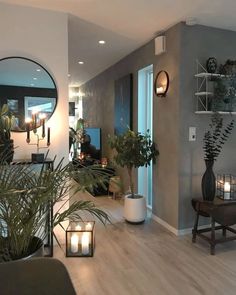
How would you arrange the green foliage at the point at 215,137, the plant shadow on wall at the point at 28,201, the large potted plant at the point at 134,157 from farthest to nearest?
the large potted plant at the point at 134,157 → the green foliage at the point at 215,137 → the plant shadow on wall at the point at 28,201

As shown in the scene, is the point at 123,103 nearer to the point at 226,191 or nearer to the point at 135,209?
the point at 135,209

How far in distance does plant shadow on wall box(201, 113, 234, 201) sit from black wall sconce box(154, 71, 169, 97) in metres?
0.69

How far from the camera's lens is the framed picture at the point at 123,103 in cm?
470

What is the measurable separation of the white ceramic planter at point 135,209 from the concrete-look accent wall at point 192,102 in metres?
0.54

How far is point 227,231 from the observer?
3.44 m

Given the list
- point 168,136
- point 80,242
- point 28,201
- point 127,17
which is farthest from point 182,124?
point 28,201

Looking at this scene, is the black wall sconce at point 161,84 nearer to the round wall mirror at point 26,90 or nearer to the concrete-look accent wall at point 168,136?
the concrete-look accent wall at point 168,136

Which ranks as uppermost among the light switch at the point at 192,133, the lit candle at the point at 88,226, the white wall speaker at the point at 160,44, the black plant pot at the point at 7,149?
the white wall speaker at the point at 160,44

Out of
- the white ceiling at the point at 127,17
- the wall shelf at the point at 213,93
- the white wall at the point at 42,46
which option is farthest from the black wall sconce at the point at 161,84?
the white wall at the point at 42,46

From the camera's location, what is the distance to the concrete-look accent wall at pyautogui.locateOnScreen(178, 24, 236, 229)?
3.29 meters

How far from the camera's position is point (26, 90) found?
299 cm

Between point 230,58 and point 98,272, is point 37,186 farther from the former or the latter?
point 230,58

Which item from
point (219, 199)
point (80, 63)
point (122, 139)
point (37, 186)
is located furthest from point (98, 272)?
point (80, 63)

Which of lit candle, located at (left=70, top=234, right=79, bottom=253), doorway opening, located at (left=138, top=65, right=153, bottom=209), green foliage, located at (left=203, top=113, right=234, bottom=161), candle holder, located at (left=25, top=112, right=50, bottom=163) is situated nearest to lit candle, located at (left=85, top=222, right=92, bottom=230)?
lit candle, located at (left=70, top=234, right=79, bottom=253)
